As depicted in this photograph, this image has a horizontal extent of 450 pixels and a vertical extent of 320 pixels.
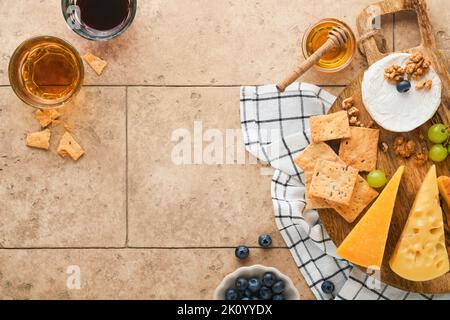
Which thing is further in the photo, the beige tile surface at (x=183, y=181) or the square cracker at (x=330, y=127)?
the beige tile surface at (x=183, y=181)

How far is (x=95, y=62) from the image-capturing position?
1985mm

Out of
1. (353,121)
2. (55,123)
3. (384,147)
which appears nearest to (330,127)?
(353,121)

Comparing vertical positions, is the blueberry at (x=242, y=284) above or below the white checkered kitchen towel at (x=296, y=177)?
below

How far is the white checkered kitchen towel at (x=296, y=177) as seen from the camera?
6.40 feet

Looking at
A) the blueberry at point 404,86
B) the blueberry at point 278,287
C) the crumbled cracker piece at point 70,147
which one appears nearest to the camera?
the blueberry at point 404,86

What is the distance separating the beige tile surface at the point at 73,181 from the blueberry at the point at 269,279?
21.0 inches

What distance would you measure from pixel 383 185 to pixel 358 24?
0.53 meters

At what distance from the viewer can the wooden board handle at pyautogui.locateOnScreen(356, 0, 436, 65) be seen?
6.22 feet

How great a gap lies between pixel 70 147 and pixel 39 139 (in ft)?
0.34

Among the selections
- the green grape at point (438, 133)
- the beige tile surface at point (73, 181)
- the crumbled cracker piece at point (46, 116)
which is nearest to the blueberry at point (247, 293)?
the beige tile surface at point (73, 181)

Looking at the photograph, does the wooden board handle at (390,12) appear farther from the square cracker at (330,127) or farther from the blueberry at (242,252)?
the blueberry at (242,252)

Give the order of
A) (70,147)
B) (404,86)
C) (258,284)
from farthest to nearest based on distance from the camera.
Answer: (70,147)
(258,284)
(404,86)

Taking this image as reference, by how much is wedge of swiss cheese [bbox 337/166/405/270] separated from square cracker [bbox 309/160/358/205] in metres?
0.09

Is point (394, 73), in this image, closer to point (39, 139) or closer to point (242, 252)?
point (242, 252)
